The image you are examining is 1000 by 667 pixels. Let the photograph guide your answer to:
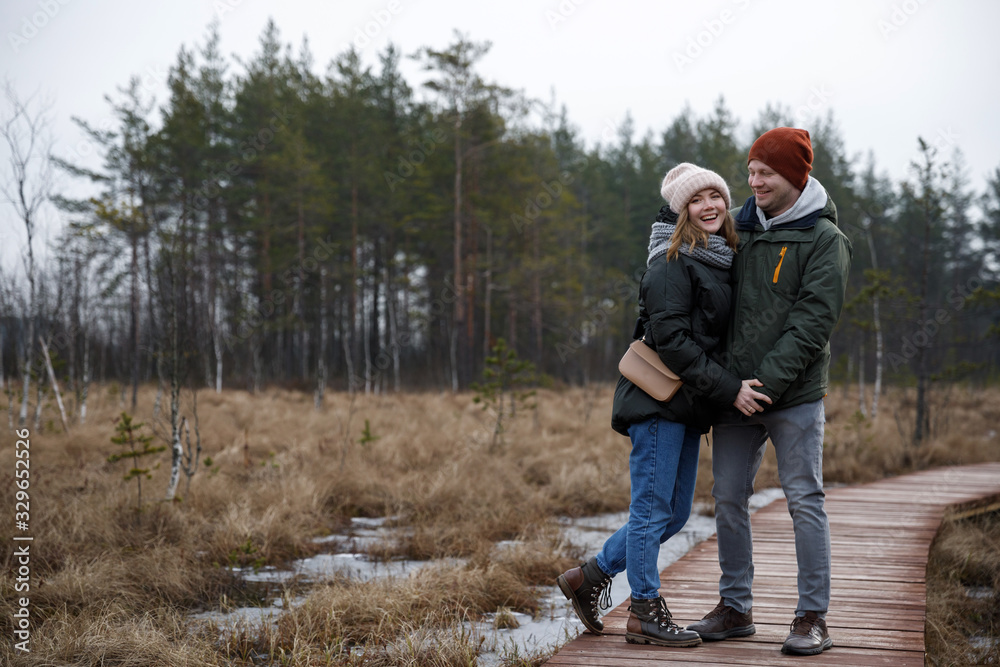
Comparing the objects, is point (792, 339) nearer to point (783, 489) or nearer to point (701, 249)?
point (701, 249)

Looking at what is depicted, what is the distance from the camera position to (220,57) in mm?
24984

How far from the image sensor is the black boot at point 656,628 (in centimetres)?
267

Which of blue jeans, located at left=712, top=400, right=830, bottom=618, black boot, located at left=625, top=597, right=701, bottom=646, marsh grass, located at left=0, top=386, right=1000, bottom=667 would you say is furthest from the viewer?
marsh grass, located at left=0, top=386, right=1000, bottom=667

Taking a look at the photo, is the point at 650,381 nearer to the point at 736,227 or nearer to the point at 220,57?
the point at 736,227

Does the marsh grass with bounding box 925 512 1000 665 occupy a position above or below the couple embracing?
below

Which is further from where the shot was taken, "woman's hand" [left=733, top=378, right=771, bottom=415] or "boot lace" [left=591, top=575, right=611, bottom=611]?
"boot lace" [left=591, top=575, right=611, bottom=611]

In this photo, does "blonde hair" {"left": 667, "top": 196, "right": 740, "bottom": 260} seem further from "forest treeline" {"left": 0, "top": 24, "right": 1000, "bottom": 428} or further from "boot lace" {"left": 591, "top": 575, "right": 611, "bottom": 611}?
"forest treeline" {"left": 0, "top": 24, "right": 1000, "bottom": 428}

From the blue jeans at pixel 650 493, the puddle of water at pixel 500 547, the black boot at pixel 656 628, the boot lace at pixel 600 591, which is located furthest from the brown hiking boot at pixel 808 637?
the puddle of water at pixel 500 547

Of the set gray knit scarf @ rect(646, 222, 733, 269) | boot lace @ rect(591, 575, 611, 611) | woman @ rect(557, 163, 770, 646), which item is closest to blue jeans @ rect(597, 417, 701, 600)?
woman @ rect(557, 163, 770, 646)

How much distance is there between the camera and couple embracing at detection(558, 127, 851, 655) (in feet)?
8.21

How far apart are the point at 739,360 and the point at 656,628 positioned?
43.1 inches

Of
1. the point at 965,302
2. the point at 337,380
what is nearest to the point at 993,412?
the point at 965,302

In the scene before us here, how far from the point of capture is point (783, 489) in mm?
2654

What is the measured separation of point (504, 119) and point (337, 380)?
448 inches
